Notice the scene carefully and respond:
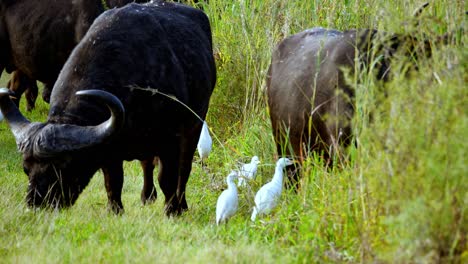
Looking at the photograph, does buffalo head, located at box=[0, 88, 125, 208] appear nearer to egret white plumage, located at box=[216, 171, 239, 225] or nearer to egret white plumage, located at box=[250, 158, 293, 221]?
egret white plumage, located at box=[216, 171, 239, 225]

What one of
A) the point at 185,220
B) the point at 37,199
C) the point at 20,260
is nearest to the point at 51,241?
the point at 20,260

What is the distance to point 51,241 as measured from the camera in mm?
5668

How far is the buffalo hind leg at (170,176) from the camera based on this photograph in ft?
25.5

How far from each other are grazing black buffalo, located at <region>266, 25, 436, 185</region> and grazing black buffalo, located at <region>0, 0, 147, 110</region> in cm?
301

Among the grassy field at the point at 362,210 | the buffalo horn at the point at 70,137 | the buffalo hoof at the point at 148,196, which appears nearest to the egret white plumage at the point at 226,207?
the grassy field at the point at 362,210

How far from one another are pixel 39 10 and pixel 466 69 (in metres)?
6.89

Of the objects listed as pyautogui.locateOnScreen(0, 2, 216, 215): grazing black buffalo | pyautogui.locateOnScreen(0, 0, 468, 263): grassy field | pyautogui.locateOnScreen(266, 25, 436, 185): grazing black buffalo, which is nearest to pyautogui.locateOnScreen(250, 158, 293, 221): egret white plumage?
pyautogui.locateOnScreen(0, 0, 468, 263): grassy field

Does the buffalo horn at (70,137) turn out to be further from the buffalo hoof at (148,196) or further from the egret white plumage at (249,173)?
the buffalo hoof at (148,196)

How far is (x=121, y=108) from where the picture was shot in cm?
632

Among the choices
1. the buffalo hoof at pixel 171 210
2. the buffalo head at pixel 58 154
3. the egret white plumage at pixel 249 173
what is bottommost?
the buffalo hoof at pixel 171 210

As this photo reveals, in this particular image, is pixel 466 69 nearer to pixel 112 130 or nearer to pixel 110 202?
pixel 112 130

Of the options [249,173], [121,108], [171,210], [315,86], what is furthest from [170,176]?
[315,86]

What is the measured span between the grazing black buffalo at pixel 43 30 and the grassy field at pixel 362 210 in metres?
2.70

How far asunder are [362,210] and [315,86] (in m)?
1.73
